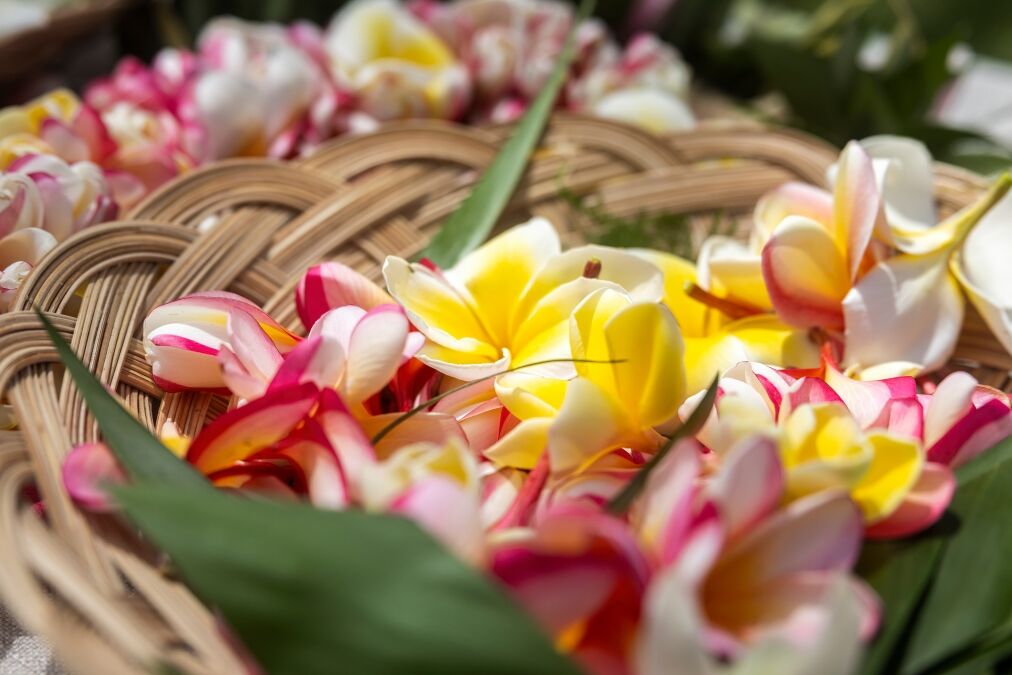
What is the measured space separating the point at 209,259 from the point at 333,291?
0.07 metres

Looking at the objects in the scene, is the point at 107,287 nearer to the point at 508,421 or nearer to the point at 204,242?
the point at 204,242

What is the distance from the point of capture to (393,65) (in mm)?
585

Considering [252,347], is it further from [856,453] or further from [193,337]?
[856,453]

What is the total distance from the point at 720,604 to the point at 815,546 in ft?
0.10

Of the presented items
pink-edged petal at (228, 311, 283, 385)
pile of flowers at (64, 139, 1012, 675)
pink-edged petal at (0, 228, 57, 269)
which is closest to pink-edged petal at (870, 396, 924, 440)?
pile of flowers at (64, 139, 1012, 675)

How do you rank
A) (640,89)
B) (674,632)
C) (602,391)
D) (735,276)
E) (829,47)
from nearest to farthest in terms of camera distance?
1. (674,632)
2. (602,391)
3. (735,276)
4. (640,89)
5. (829,47)

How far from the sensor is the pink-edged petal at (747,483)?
25cm

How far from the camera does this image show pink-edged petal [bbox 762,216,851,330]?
0.40 meters

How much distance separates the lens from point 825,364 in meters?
0.38

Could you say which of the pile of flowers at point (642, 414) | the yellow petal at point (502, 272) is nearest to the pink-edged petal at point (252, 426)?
the pile of flowers at point (642, 414)

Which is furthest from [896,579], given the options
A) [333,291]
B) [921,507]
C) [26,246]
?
[26,246]

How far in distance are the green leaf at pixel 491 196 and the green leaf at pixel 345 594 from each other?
23 centimetres

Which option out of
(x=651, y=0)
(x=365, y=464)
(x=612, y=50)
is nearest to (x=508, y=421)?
(x=365, y=464)

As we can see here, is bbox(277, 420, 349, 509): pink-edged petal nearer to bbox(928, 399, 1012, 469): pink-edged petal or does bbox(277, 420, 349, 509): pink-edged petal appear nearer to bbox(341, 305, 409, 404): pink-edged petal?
bbox(341, 305, 409, 404): pink-edged petal
